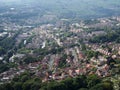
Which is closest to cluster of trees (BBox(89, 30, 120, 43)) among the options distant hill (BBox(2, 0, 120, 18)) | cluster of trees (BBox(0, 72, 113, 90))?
cluster of trees (BBox(0, 72, 113, 90))

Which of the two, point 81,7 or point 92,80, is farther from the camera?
point 81,7

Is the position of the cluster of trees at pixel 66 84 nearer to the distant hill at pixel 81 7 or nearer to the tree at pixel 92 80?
the tree at pixel 92 80

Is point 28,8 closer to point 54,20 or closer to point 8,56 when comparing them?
point 54,20

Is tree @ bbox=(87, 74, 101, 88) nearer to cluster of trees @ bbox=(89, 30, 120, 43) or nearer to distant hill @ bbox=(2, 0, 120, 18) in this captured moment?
cluster of trees @ bbox=(89, 30, 120, 43)

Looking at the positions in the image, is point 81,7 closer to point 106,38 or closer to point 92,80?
point 106,38

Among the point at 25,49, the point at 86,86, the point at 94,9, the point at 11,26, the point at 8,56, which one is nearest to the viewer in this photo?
the point at 86,86

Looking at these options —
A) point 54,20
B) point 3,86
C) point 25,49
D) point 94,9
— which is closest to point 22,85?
point 3,86

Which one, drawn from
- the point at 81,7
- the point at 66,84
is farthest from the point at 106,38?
the point at 81,7

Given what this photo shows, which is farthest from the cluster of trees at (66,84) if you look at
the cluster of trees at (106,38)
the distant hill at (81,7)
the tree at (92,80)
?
the distant hill at (81,7)
